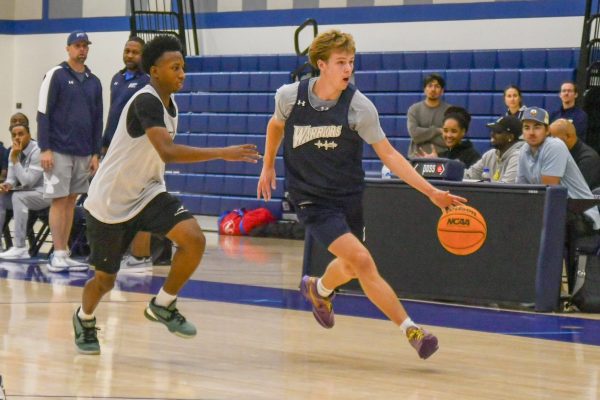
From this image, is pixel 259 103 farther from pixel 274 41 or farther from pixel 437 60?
pixel 437 60

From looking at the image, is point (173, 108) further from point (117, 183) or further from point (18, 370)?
point (18, 370)

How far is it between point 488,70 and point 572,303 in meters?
5.65

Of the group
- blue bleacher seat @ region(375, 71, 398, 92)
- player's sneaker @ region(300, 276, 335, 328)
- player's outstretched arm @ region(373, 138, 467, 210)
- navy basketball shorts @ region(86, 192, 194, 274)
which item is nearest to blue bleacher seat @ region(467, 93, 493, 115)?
blue bleacher seat @ region(375, 71, 398, 92)

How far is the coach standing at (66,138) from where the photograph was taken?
9016 mm

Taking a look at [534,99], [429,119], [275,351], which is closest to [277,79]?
[534,99]

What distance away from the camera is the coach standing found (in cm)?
902

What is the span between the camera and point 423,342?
5203 millimetres

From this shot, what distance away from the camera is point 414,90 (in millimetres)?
13547

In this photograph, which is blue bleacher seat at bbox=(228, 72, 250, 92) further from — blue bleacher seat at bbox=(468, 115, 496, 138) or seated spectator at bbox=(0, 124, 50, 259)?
seated spectator at bbox=(0, 124, 50, 259)

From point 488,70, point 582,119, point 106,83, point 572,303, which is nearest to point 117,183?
point 572,303

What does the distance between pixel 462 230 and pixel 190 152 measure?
3064 mm

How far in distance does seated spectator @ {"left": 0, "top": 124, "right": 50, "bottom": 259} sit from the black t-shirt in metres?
4.89

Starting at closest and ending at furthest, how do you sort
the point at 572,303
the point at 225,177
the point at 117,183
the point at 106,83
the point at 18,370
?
1. the point at 18,370
2. the point at 117,183
3. the point at 572,303
4. the point at 225,177
5. the point at 106,83

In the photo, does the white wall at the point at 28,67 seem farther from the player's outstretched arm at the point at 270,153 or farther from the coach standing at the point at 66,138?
the player's outstretched arm at the point at 270,153
